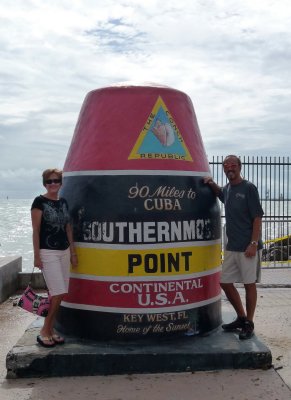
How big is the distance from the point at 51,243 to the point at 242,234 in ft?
6.35

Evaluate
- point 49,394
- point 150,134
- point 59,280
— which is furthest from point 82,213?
point 49,394

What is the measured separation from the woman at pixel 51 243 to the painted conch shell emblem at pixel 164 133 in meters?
1.08

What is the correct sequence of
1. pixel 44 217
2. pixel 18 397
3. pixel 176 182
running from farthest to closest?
pixel 176 182 < pixel 44 217 < pixel 18 397

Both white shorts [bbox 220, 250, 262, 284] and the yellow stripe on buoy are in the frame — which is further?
white shorts [bbox 220, 250, 262, 284]

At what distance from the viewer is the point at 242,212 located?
199 inches

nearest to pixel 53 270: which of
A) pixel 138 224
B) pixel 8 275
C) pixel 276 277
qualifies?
pixel 138 224

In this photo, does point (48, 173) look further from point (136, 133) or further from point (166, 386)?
point (166, 386)

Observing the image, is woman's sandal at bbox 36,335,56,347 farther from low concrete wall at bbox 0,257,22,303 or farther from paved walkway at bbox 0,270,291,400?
low concrete wall at bbox 0,257,22,303

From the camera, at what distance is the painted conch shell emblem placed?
4.98 meters

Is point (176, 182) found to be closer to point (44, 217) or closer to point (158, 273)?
point (158, 273)

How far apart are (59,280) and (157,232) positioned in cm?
103

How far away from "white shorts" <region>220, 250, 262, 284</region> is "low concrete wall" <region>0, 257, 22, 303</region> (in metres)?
4.09

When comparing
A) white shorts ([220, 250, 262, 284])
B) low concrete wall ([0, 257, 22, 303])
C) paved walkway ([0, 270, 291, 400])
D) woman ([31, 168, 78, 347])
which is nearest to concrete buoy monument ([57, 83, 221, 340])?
white shorts ([220, 250, 262, 284])

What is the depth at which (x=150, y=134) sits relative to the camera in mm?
4961
